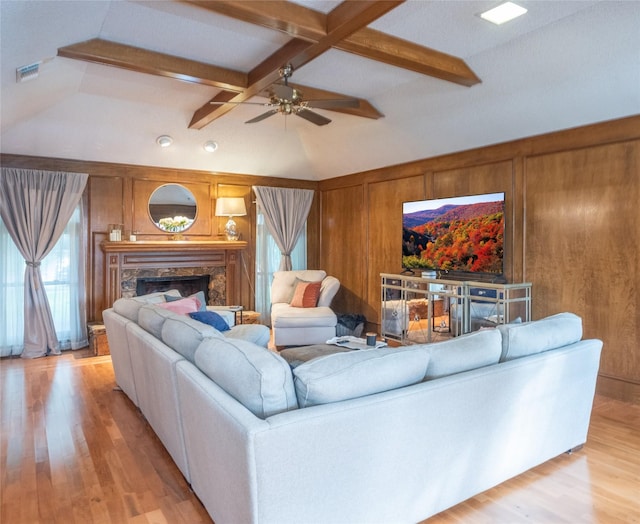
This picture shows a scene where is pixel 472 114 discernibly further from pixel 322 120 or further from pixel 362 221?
pixel 362 221

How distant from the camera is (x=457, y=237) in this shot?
4973 mm

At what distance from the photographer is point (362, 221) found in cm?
653

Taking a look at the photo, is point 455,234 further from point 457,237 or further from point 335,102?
point 335,102

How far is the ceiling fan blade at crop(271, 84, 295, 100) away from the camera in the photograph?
3.22 m

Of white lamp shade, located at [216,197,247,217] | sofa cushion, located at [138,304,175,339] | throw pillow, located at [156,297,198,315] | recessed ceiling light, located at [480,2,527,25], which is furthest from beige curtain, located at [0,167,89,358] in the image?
recessed ceiling light, located at [480,2,527,25]

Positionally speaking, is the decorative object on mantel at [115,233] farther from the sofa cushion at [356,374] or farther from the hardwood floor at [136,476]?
the sofa cushion at [356,374]

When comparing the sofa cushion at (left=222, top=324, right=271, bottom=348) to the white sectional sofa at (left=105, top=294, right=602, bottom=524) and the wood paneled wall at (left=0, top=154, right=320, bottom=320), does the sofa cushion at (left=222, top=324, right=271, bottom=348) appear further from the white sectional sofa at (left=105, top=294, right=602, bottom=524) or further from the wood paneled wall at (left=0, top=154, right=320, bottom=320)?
the wood paneled wall at (left=0, top=154, right=320, bottom=320)

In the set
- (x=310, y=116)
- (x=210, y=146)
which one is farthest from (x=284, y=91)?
(x=210, y=146)

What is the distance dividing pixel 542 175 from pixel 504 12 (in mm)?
1841

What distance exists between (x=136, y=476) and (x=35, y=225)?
3.78 meters

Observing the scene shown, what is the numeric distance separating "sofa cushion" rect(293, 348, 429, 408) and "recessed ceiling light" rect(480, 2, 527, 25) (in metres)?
2.28

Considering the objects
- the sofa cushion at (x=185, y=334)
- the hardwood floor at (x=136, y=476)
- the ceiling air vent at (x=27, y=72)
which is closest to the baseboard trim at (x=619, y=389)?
the hardwood floor at (x=136, y=476)

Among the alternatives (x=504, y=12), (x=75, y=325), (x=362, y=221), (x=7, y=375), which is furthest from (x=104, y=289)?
(x=504, y=12)

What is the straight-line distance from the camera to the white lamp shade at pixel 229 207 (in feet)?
20.2
